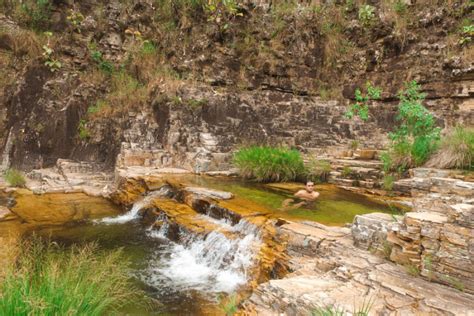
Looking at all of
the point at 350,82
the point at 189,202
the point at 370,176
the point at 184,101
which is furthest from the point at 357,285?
the point at 350,82

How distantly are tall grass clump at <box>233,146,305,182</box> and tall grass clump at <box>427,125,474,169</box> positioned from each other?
2738 mm

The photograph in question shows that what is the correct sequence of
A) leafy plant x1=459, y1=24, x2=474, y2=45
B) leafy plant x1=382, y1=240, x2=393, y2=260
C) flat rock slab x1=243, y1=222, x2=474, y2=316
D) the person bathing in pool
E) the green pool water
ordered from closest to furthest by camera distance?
flat rock slab x1=243, y1=222, x2=474, y2=316 < leafy plant x1=382, y1=240, x2=393, y2=260 < the green pool water < the person bathing in pool < leafy plant x1=459, y1=24, x2=474, y2=45

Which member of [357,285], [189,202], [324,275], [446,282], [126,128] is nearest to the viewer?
[446,282]

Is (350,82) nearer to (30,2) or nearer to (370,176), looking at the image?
(370,176)

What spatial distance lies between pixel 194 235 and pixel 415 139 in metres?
4.97

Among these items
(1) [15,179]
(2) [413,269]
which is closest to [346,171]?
(2) [413,269]

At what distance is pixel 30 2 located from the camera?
11055 millimetres

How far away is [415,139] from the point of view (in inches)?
271

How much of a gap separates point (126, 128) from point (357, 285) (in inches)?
330

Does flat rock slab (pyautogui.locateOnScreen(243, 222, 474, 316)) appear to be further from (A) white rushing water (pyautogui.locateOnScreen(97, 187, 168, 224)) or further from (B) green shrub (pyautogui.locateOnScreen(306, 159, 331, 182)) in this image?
(B) green shrub (pyautogui.locateOnScreen(306, 159, 331, 182))

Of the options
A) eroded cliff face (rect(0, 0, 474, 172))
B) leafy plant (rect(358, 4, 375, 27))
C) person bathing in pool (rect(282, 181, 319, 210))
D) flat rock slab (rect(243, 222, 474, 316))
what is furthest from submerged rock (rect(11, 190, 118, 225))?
leafy plant (rect(358, 4, 375, 27))

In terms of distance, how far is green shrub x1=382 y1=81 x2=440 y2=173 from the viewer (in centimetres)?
659

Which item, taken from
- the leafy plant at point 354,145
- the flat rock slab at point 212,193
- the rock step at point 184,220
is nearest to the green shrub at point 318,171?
the leafy plant at point 354,145

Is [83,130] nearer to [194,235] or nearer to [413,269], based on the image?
[194,235]
